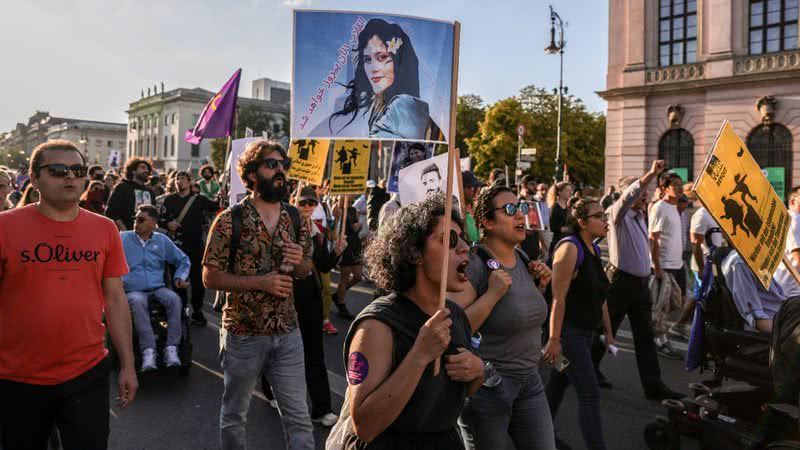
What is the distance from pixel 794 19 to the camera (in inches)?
1006

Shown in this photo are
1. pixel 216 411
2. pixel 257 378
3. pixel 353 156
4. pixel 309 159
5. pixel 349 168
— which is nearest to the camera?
pixel 257 378

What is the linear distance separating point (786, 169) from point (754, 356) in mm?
25181

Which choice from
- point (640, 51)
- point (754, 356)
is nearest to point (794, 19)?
point (640, 51)

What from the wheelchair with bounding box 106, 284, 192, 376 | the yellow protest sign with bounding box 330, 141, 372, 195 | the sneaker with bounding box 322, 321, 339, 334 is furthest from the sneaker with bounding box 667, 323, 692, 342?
the wheelchair with bounding box 106, 284, 192, 376

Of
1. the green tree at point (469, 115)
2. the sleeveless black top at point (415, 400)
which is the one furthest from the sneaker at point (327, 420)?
the green tree at point (469, 115)

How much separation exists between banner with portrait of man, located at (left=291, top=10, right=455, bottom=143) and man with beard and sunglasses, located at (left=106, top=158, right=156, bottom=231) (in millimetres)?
5399

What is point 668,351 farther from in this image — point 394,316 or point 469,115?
point 469,115

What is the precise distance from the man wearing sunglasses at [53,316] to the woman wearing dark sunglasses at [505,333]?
5.33ft

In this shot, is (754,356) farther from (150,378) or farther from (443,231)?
(150,378)

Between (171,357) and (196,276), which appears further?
(196,276)

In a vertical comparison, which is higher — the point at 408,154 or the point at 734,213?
the point at 408,154

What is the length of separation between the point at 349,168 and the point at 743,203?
3.85m

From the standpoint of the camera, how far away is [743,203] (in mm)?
3979

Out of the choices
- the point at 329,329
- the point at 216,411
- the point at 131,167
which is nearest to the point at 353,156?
the point at 329,329
